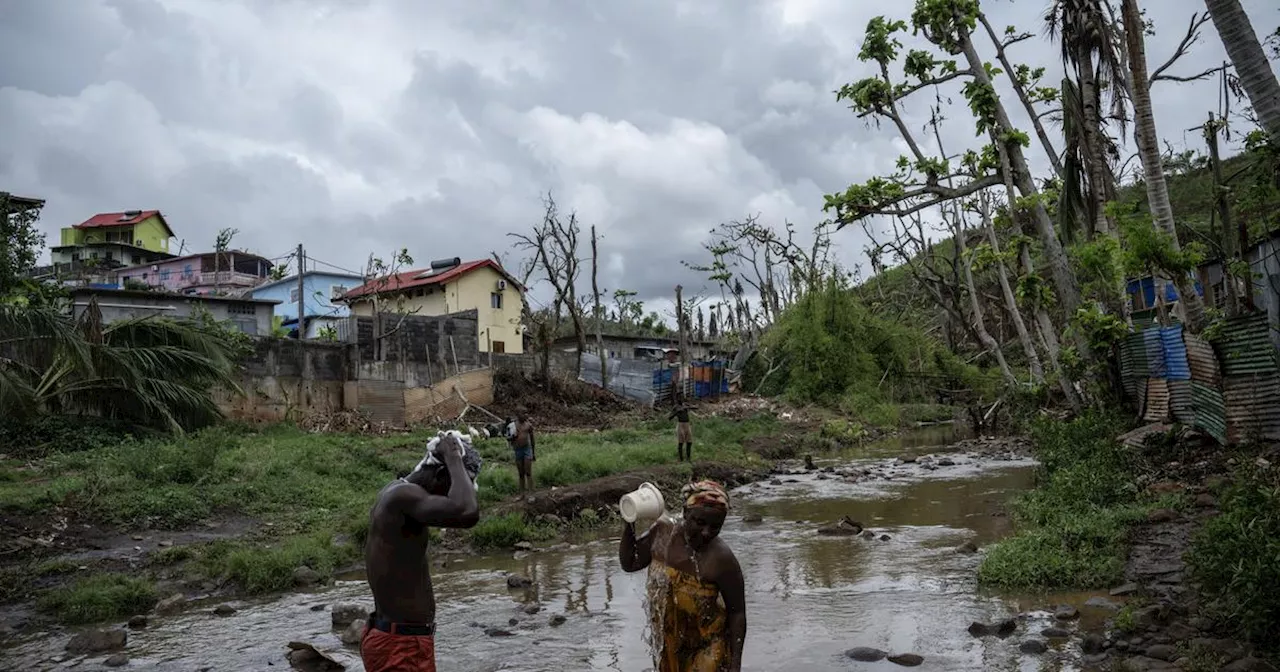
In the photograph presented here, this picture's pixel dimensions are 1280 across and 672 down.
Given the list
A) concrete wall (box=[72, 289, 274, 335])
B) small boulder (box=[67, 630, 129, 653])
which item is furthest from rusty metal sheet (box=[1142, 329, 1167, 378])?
concrete wall (box=[72, 289, 274, 335])

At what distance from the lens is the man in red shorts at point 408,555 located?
13.8 feet

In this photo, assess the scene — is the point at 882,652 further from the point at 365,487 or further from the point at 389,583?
the point at 365,487

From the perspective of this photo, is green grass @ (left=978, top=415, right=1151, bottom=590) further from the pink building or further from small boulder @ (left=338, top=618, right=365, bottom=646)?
the pink building

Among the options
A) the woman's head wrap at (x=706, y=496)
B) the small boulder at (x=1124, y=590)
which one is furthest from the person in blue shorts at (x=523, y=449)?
the woman's head wrap at (x=706, y=496)

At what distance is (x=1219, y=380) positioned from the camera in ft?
36.5

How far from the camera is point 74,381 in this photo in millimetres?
16641

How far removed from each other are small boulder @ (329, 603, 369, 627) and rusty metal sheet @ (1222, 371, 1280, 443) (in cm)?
986

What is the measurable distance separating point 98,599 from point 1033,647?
870 cm

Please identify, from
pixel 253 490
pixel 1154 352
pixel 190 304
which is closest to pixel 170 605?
pixel 253 490

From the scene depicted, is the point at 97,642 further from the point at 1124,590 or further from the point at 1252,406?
the point at 1252,406

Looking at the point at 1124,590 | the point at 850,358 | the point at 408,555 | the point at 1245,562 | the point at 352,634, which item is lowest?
the point at 352,634

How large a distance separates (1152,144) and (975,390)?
2591cm

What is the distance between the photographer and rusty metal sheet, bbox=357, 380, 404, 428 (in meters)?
24.8

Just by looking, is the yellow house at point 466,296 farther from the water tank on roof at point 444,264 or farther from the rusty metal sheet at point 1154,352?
the rusty metal sheet at point 1154,352
